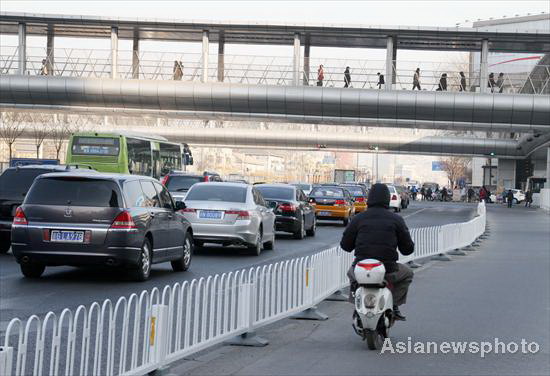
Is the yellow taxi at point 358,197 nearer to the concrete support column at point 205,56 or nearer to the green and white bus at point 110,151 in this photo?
the concrete support column at point 205,56

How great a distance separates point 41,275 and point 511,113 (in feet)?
114

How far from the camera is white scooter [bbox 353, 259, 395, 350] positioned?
8.82 metres

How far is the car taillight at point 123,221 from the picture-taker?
542 inches

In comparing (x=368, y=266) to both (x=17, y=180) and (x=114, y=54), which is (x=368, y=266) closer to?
(x=17, y=180)

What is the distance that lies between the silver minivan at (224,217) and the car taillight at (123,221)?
5765 millimetres

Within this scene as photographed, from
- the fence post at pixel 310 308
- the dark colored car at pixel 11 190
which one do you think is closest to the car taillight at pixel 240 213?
the dark colored car at pixel 11 190

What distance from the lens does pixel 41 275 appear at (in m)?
14.7

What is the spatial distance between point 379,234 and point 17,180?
1141 centimetres

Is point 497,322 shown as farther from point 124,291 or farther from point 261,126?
point 261,126

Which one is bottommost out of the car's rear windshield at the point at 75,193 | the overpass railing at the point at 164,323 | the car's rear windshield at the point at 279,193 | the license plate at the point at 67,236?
the overpass railing at the point at 164,323

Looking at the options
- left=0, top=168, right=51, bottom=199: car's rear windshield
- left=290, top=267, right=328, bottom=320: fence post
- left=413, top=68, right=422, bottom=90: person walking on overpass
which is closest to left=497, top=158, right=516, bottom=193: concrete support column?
left=413, top=68, right=422, bottom=90: person walking on overpass

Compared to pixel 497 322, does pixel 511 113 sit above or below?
above

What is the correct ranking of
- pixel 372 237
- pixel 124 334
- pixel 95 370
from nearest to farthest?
pixel 95 370, pixel 124 334, pixel 372 237

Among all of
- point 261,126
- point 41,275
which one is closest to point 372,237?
point 41,275
